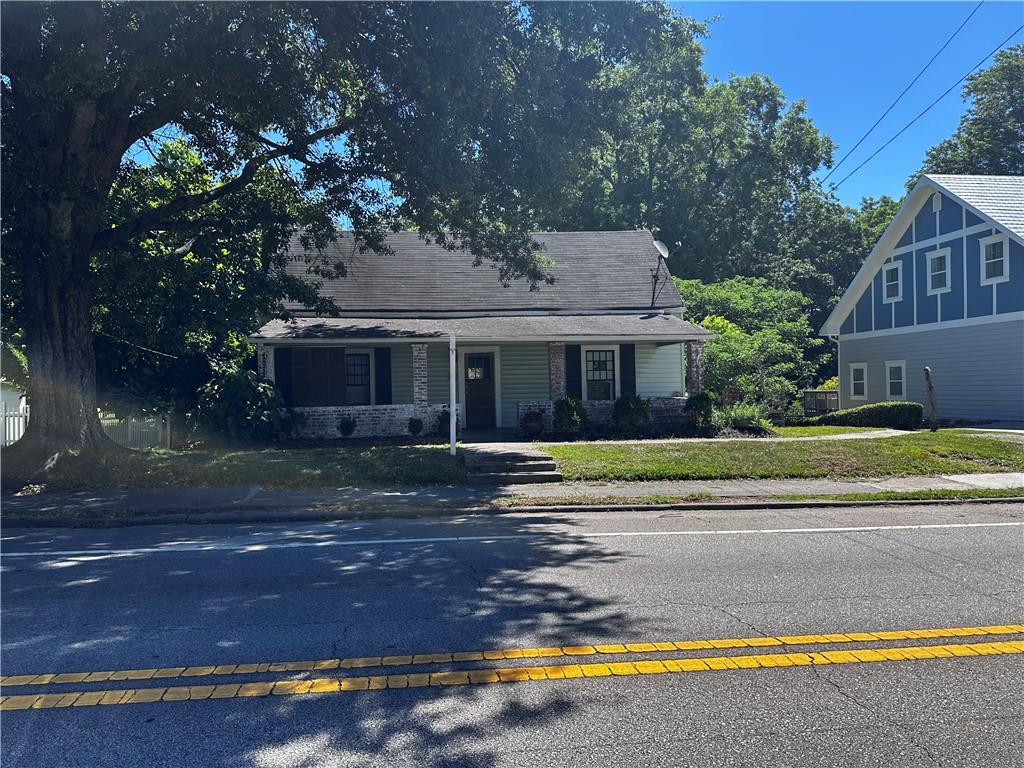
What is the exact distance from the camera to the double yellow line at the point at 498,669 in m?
4.29

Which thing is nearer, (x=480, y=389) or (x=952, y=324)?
(x=480, y=389)

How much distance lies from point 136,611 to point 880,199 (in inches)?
2055

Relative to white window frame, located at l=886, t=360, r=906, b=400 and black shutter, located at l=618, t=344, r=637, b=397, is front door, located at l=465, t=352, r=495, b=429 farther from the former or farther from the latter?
white window frame, located at l=886, t=360, r=906, b=400

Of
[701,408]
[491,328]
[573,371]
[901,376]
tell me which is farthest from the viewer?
[901,376]

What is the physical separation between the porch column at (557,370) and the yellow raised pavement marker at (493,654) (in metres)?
14.4

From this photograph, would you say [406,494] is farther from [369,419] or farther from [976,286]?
[976,286]

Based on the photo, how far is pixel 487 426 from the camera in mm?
21188

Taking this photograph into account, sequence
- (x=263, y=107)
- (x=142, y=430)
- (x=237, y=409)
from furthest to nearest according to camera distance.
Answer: (x=142, y=430) → (x=237, y=409) → (x=263, y=107)

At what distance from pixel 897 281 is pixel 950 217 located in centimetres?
322

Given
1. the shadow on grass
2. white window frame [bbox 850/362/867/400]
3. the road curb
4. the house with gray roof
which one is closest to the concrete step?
the road curb

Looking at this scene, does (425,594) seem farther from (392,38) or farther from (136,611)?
(392,38)

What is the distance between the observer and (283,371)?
1950cm

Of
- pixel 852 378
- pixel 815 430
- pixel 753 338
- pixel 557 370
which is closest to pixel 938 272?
pixel 852 378

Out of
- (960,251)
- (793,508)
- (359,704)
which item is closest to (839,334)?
(960,251)
